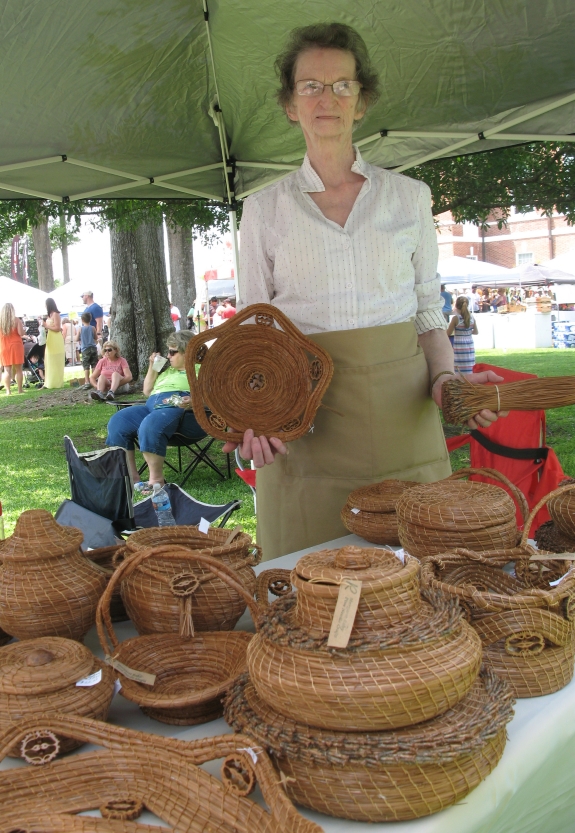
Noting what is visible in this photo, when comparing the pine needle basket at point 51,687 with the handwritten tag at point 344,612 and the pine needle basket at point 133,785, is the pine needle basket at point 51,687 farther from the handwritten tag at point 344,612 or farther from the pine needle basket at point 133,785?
the handwritten tag at point 344,612

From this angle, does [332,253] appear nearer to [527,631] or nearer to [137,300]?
[527,631]

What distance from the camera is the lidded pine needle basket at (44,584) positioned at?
1248 millimetres

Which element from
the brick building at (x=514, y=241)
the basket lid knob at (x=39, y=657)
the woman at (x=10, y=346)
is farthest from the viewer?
the brick building at (x=514, y=241)

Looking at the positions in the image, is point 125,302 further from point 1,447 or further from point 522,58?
point 522,58

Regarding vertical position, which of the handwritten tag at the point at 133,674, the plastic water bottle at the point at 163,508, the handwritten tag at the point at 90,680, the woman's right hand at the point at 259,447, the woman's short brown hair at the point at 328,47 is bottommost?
the plastic water bottle at the point at 163,508

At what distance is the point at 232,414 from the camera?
1.79 meters

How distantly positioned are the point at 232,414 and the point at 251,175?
3.36 metres

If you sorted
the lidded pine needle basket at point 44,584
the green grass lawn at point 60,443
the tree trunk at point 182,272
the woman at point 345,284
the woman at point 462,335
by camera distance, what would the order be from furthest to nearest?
the tree trunk at point 182,272, the woman at point 462,335, the green grass lawn at point 60,443, the woman at point 345,284, the lidded pine needle basket at point 44,584

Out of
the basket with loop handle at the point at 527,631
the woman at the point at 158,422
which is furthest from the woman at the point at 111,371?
the basket with loop handle at the point at 527,631

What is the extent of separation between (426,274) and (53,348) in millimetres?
12405

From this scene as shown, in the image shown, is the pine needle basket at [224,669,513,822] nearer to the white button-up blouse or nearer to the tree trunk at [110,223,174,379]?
the white button-up blouse

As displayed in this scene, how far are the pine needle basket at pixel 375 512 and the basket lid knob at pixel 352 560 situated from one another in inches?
27.1

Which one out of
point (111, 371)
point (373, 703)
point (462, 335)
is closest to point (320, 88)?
point (373, 703)

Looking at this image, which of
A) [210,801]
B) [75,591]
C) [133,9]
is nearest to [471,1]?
[133,9]
